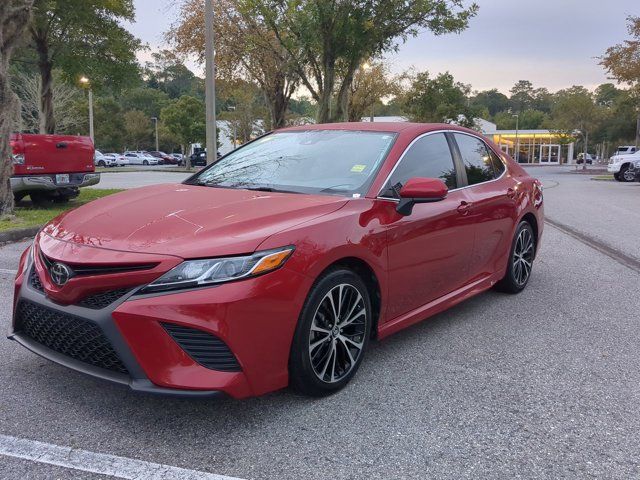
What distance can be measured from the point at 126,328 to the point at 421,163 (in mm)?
2413

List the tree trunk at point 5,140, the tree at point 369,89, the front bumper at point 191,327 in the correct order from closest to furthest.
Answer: the front bumper at point 191,327
the tree trunk at point 5,140
the tree at point 369,89

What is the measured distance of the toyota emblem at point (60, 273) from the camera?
272 cm

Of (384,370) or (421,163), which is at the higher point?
(421,163)

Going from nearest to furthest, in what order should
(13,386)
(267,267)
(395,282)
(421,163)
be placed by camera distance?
(267,267), (13,386), (395,282), (421,163)

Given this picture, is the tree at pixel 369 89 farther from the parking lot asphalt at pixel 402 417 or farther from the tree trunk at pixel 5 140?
the parking lot asphalt at pixel 402 417

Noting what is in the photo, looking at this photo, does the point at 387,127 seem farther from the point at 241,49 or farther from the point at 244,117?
the point at 244,117

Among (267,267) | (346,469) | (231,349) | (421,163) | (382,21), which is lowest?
(346,469)

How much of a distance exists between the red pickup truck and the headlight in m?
8.87

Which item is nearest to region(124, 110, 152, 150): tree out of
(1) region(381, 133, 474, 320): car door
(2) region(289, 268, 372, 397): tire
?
(1) region(381, 133, 474, 320): car door

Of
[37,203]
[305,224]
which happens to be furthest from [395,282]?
[37,203]

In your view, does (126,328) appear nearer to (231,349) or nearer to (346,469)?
(231,349)

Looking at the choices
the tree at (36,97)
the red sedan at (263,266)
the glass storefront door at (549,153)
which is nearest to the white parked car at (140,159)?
the tree at (36,97)

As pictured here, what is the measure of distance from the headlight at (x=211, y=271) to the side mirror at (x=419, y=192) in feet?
3.85

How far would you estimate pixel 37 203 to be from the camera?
1194cm
